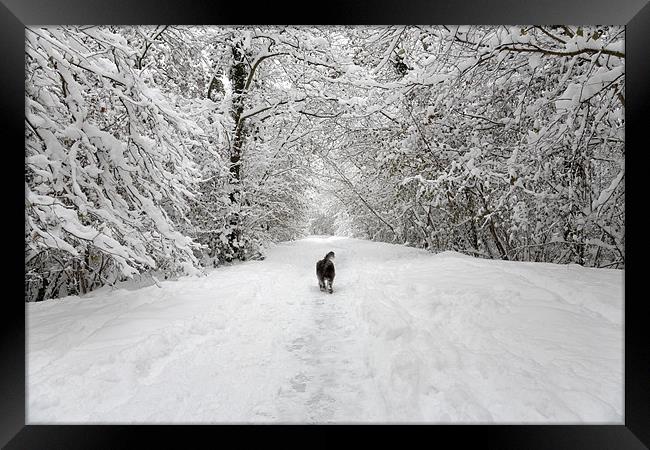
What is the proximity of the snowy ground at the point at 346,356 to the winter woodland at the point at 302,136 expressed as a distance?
76 centimetres

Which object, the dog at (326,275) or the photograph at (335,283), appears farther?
the dog at (326,275)

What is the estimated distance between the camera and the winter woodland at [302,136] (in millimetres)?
3091

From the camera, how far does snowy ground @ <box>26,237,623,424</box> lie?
79.5 inches

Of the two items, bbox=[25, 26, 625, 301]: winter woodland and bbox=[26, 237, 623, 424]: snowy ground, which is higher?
bbox=[25, 26, 625, 301]: winter woodland

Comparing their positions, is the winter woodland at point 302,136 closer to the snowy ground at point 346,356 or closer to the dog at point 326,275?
the snowy ground at point 346,356

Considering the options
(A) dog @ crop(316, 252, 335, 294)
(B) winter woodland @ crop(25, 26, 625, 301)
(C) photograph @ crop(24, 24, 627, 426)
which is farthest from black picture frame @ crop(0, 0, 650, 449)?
(A) dog @ crop(316, 252, 335, 294)

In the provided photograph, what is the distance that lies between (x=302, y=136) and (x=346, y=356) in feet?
30.3

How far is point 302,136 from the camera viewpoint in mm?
10984

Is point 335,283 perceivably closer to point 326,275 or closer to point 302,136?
point 326,275

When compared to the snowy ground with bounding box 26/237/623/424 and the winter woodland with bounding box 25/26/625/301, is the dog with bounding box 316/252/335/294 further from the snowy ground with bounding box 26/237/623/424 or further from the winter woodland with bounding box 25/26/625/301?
the winter woodland with bounding box 25/26/625/301

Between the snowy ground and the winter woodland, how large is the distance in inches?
29.8

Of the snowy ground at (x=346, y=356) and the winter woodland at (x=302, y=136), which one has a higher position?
the winter woodland at (x=302, y=136)
